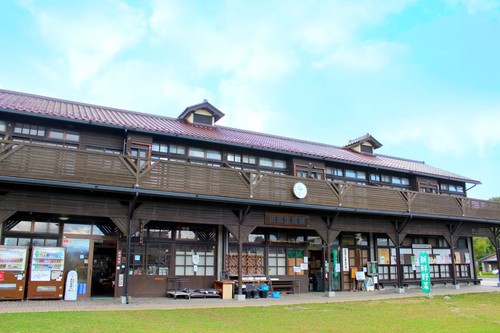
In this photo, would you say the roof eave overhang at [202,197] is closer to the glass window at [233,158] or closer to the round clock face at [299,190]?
the round clock face at [299,190]

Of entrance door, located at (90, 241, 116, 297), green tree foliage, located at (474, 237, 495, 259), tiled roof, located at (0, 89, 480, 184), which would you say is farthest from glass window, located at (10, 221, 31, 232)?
green tree foliage, located at (474, 237, 495, 259)

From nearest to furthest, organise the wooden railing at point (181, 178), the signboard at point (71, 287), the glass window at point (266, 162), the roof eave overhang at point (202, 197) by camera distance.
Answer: the roof eave overhang at point (202, 197), the wooden railing at point (181, 178), the signboard at point (71, 287), the glass window at point (266, 162)

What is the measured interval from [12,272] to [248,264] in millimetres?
7927

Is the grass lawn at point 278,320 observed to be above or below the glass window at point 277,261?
below

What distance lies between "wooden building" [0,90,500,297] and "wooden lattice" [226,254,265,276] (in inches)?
1.5

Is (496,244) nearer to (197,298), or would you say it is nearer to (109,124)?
(197,298)

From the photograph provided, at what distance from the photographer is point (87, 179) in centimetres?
1204

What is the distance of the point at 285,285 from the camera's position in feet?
54.6

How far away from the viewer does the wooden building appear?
40.5 feet

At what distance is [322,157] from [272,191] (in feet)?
14.1

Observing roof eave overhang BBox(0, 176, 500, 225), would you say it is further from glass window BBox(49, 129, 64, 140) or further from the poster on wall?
glass window BBox(49, 129, 64, 140)

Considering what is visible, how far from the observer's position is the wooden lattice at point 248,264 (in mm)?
15680

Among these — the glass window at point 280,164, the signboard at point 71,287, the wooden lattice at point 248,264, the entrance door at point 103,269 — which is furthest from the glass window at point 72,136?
the glass window at point 280,164

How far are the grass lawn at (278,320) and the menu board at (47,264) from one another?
3.12 m
